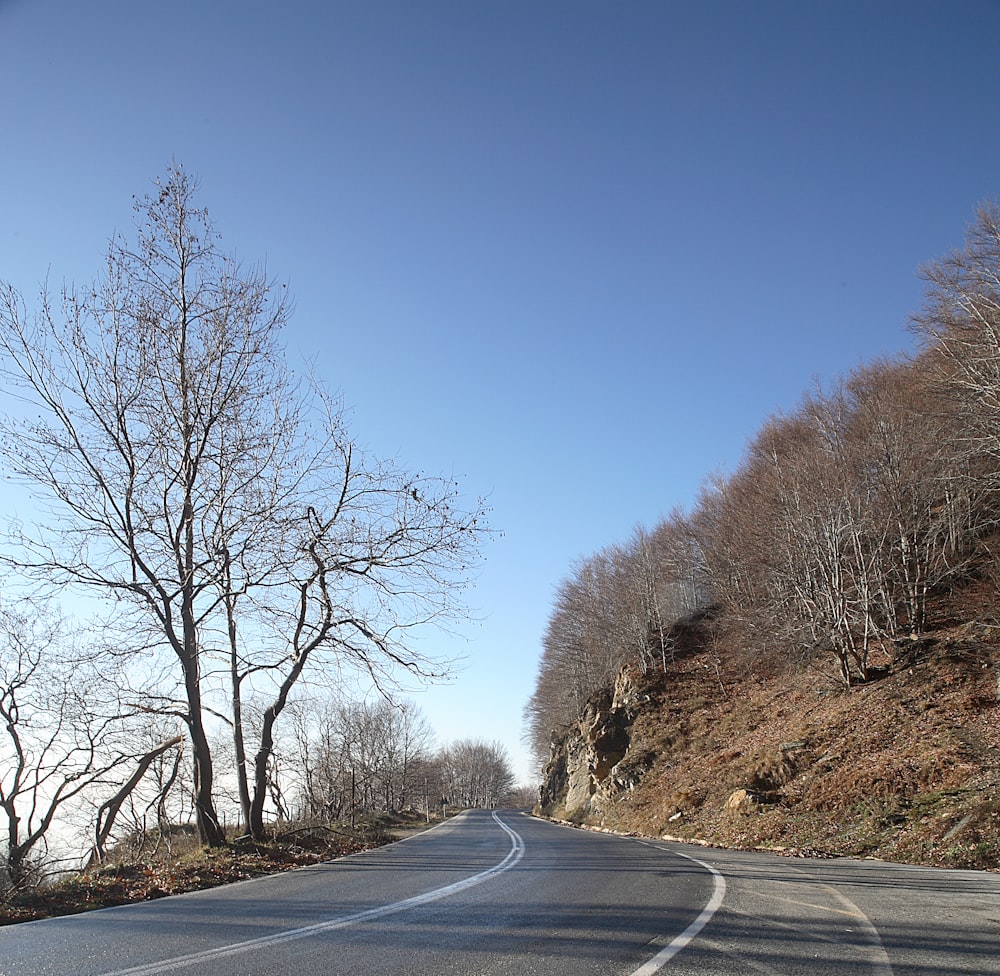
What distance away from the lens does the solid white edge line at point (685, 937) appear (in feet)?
14.3

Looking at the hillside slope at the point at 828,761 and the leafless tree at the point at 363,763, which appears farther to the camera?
the leafless tree at the point at 363,763

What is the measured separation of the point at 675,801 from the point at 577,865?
50.8ft

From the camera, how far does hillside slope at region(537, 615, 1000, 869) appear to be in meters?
13.9

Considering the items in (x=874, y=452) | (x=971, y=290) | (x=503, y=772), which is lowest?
(x=503, y=772)

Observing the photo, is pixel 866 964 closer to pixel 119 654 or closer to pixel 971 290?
pixel 119 654

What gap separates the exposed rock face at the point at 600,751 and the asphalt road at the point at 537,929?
1056 inches

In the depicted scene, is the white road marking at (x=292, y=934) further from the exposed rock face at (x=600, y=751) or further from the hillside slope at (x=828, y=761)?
the exposed rock face at (x=600, y=751)

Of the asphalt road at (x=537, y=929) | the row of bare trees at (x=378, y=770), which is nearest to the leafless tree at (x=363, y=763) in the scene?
the row of bare trees at (x=378, y=770)

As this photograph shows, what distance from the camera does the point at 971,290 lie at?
20797mm

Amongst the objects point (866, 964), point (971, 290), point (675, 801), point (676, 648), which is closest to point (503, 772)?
point (676, 648)

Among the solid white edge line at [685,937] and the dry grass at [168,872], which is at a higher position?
the dry grass at [168,872]

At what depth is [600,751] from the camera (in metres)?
38.9

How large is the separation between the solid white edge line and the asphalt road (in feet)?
0.06

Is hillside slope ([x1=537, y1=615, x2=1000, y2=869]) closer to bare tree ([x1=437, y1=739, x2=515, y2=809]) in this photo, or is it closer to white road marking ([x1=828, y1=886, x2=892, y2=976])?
white road marking ([x1=828, y1=886, x2=892, y2=976])
